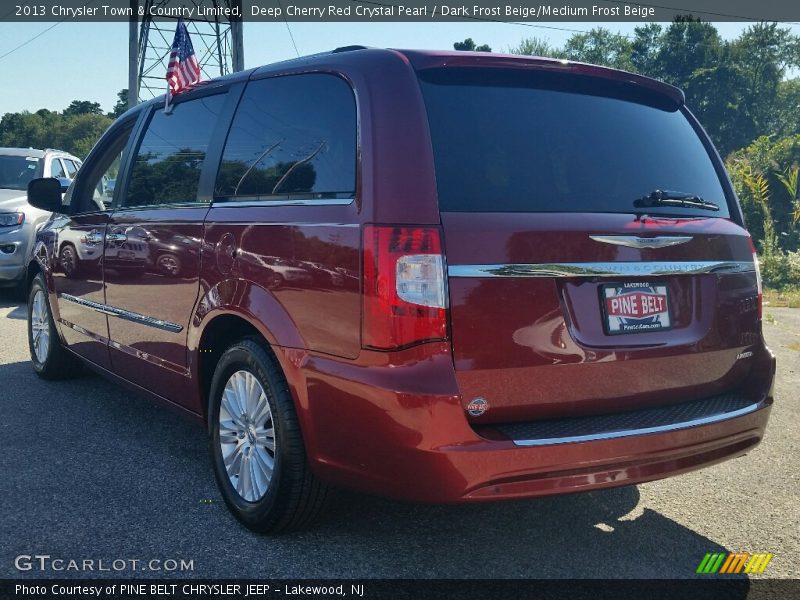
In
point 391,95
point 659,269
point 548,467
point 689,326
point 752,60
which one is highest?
point 752,60

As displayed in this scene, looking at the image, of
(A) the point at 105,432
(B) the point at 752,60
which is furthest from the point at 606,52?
(A) the point at 105,432

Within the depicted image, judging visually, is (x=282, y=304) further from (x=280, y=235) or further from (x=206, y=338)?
(x=206, y=338)

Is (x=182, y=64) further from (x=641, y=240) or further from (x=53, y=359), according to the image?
(x=641, y=240)

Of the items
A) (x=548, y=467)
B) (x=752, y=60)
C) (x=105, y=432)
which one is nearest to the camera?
(x=548, y=467)

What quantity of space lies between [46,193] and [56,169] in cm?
712

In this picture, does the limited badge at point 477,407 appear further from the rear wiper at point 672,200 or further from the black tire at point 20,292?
the black tire at point 20,292

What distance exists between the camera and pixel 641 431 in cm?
295

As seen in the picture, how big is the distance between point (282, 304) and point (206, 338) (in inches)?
29.7

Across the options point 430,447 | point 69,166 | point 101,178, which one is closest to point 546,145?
point 430,447

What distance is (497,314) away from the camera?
2799mm

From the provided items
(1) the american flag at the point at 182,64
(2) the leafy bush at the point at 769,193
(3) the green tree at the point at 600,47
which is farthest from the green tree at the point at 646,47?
(1) the american flag at the point at 182,64

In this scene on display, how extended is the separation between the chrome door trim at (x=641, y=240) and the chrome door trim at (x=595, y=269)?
0.22ft

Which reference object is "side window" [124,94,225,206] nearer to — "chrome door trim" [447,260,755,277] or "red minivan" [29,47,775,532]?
"red minivan" [29,47,775,532]

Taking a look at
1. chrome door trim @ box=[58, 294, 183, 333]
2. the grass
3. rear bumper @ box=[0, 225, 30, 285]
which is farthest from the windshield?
the grass
